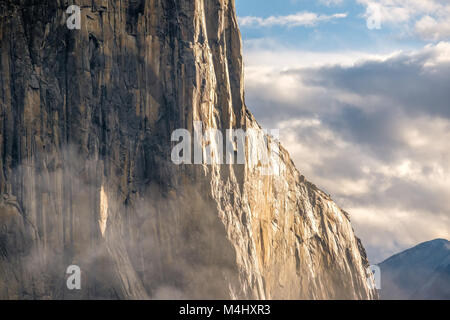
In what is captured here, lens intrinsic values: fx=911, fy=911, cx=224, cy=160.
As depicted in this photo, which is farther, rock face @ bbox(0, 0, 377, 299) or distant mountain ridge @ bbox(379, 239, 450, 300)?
distant mountain ridge @ bbox(379, 239, 450, 300)

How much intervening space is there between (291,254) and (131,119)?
2422cm

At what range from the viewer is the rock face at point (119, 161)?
7012cm

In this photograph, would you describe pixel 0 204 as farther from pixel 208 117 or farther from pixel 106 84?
pixel 208 117

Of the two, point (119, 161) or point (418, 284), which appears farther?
point (418, 284)

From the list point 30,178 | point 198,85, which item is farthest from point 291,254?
point 30,178

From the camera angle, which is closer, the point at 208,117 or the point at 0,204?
the point at 0,204

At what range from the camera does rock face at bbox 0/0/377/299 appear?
7012 centimetres

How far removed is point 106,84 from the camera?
73562 mm

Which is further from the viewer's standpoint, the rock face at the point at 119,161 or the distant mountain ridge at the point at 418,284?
the distant mountain ridge at the point at 418,284

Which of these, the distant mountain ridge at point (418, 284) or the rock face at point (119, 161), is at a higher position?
the distant mountain ridge at point (418, 284)

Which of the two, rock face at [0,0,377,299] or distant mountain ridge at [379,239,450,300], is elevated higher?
distant mountain ridge at [379,239,450,300]

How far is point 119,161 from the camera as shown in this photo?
73438mm

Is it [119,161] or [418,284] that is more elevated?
[418,284]
